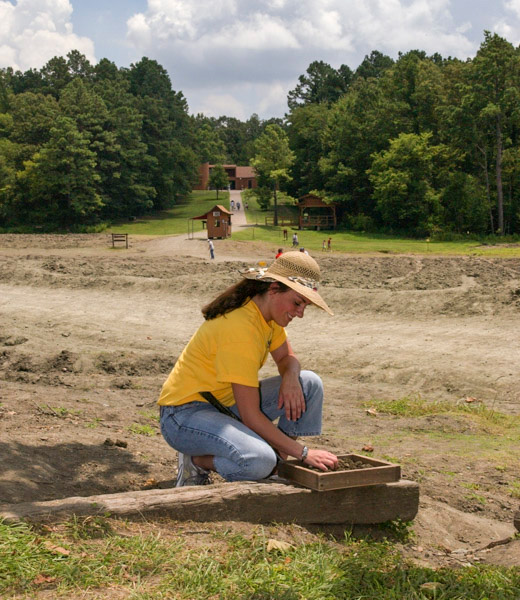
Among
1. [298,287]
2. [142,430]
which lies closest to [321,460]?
[298,287]

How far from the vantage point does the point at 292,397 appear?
16.2 ft

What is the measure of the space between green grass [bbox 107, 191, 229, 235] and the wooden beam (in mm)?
51993

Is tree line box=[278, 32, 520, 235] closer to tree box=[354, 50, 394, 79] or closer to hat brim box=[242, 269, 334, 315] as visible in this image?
tree box=[354, 50, 394, 79]

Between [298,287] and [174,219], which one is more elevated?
[174,219]

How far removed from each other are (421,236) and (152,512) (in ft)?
171

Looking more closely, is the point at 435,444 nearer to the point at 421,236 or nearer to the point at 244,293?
the point at 244,293

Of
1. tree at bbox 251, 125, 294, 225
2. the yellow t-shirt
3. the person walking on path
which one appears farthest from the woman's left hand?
tree at bbox 251, 125, 294, 225

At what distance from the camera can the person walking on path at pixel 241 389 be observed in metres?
4.55

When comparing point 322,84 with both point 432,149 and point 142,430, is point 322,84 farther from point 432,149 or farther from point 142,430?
point 142,430

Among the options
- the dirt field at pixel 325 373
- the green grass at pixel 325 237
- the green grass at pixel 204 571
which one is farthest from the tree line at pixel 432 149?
the green grass at pixel 204 571

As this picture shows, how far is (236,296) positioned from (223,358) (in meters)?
0.47

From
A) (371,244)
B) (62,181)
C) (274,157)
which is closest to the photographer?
(371,244)

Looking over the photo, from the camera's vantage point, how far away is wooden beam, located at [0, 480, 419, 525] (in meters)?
3.90

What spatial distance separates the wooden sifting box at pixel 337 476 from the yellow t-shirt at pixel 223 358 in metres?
0.61
